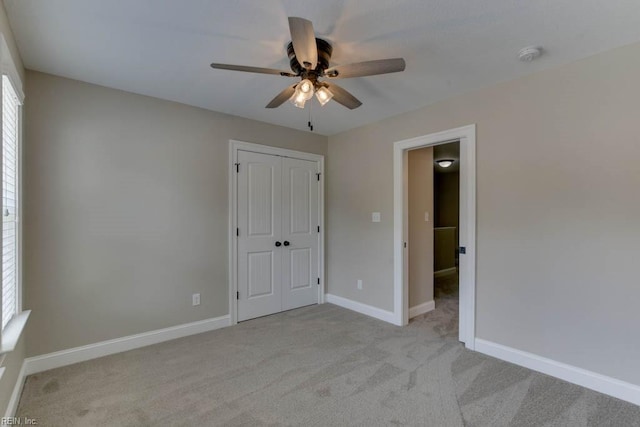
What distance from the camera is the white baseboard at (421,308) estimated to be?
A: 372 cm

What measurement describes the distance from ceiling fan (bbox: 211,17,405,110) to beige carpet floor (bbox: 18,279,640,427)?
2.07 meters

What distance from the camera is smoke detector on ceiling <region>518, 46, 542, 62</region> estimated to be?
2061 millimetres

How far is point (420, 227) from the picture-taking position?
3.92 metres

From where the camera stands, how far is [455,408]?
1.97 meters

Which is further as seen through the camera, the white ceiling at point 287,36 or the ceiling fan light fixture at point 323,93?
the ceiling fan light fixture at point 323,93

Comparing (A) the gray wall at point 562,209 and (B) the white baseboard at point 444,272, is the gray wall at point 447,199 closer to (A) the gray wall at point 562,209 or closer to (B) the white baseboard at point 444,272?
(B) the white baseboard at point 444,272

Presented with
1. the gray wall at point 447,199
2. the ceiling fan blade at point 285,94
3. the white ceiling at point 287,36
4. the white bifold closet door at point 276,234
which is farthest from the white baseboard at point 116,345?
the gray wall at point 447,199

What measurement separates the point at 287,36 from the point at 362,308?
3.13m

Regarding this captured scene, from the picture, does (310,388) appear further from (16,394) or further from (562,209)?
(562,209)

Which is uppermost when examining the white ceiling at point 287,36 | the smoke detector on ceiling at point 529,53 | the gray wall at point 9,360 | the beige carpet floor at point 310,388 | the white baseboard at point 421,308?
the white ceiling at point 287,36

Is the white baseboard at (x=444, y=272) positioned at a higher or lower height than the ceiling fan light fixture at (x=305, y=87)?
lower

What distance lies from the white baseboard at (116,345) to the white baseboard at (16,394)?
0.10 m

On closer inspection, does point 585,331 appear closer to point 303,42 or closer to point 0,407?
point 303,42

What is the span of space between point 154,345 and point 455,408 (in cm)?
266
